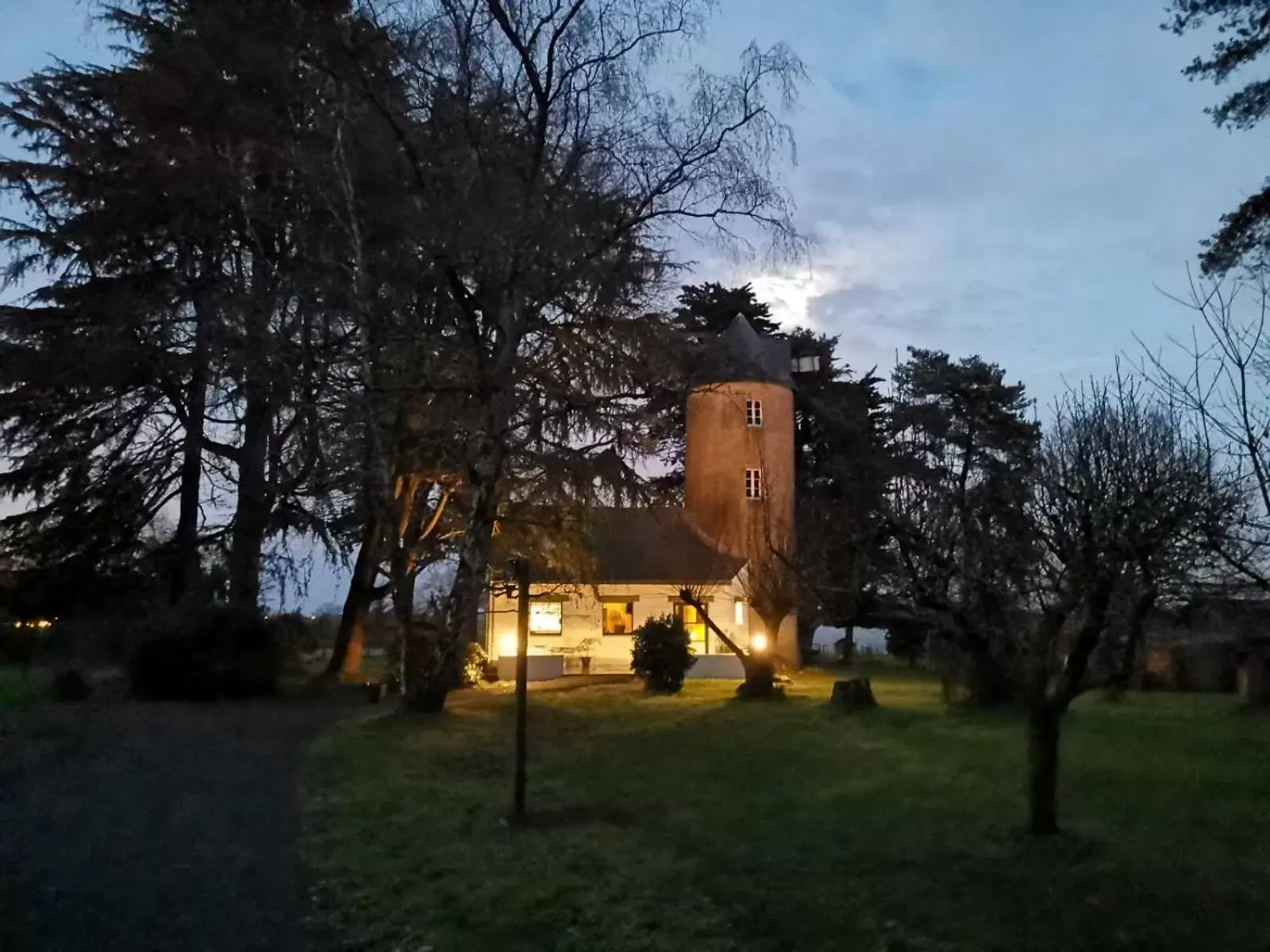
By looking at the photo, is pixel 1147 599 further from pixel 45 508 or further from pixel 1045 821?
pixel 45 508

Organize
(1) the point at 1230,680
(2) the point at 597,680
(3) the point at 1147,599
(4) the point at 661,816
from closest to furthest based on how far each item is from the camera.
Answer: (3) the point at 1147,599 < (4) the point at 661,816 < (1) the point at 1230,680 < (2) the point at 597,680

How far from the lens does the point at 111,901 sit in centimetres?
692

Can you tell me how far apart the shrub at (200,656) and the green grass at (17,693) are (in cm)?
169

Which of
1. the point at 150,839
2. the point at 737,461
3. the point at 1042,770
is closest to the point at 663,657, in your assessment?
the point at 737,461

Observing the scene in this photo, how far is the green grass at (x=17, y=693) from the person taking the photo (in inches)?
743

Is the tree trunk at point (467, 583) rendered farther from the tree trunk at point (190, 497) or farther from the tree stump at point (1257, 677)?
the tree stump at point (1257, 677)

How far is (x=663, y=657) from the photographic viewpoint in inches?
933

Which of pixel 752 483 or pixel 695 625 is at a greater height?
pixel 752 483

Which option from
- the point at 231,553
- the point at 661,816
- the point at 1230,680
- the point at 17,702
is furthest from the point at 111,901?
the point at 1230,680

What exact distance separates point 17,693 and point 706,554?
17.4m

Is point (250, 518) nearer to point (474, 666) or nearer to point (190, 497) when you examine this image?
point (190, 497)

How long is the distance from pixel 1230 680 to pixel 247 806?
854 inches

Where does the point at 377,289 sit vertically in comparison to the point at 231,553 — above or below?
above

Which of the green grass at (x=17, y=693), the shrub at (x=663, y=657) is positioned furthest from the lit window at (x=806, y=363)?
the green grass at (x=17, y=693)
